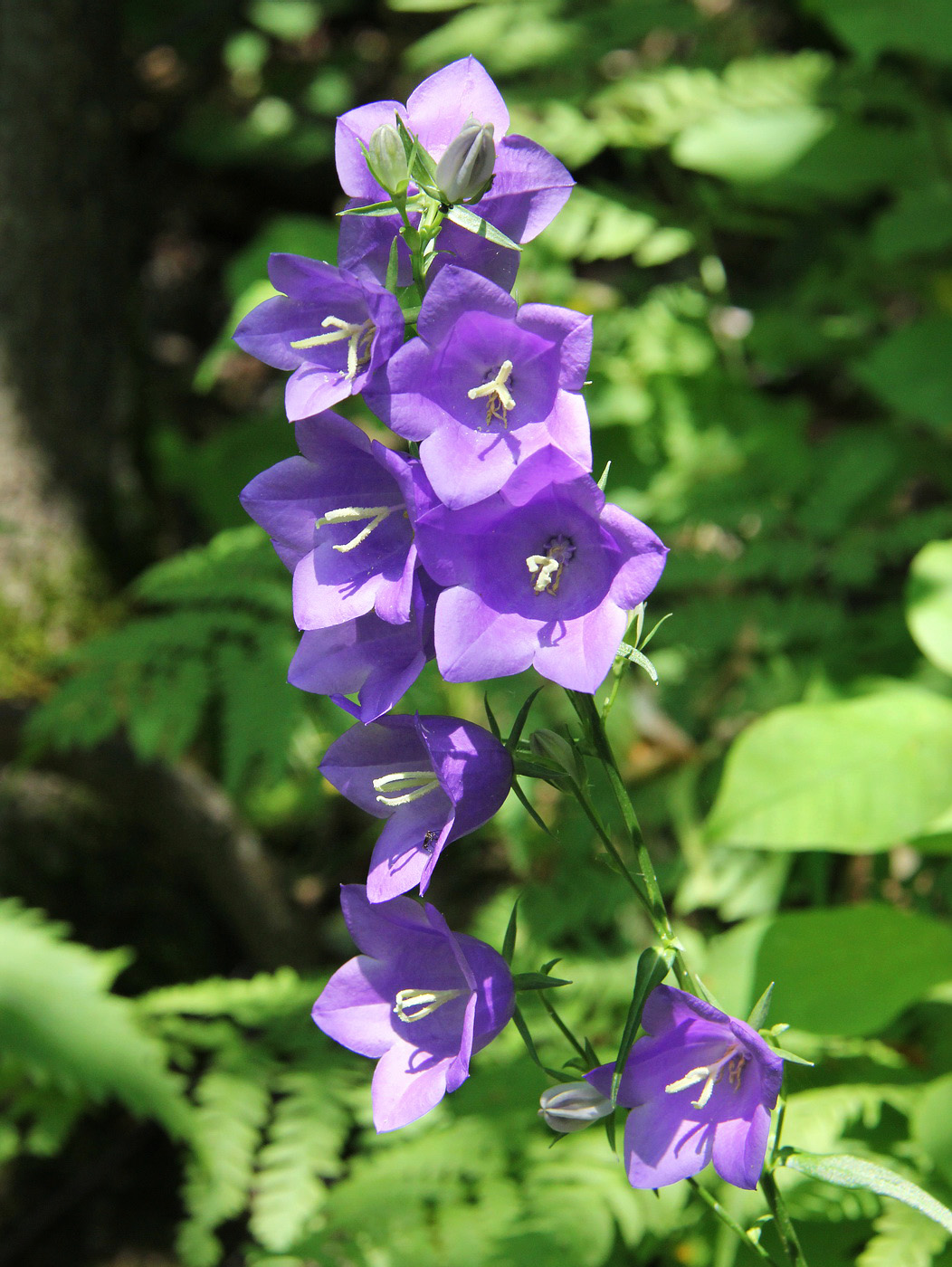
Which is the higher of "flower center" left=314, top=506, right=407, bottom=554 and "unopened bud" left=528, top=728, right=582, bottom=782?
"flower center" left=314, top=506, right=407, bottom=554

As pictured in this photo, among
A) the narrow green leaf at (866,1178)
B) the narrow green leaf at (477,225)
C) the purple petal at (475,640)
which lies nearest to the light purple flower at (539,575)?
the purple petal at (475,640)

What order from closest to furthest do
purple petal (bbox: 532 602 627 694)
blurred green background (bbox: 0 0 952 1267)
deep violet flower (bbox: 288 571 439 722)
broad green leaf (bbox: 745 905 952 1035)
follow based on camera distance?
purple petal (bbox: 532 602 627 694) → deep violet flower (bbox: 288 571 439 722) → broad green leaf (bbox: 745 905 952 1035) → blurred green background (bbox: 0 0 952 1267)

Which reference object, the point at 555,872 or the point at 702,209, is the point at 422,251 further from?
the point at 702,209

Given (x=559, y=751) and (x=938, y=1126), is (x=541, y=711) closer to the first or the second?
(x=938, y=1126)

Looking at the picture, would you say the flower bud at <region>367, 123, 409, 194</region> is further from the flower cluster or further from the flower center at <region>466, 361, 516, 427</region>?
the flower center at <region>466, 361, 516, 427</region>

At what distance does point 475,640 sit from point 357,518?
0.17 meters

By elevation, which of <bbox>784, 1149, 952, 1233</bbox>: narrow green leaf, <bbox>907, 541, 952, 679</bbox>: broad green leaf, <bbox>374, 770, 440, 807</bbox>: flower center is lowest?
<bbox>907, 541, 952, 679</bbox>: broad green leaf

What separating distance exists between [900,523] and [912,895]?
0.90 meters

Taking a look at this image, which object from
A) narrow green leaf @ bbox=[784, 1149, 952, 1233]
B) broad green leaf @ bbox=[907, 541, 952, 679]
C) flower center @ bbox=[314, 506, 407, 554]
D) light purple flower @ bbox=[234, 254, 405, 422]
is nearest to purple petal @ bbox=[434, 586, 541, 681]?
flower center @ bbox=[314, 506, 407, 554]

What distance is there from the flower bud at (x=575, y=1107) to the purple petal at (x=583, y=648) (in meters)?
0.37

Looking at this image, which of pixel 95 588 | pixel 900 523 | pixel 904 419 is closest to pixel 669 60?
pixel 904 419

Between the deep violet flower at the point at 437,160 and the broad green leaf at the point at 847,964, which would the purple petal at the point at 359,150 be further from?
the broad green leaf at the point at 847,964

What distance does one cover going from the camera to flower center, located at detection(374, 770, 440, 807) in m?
0.94

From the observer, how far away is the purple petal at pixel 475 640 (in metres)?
0.86
